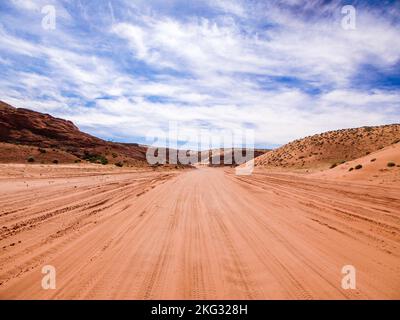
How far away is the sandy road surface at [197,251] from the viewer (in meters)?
A: 4.44

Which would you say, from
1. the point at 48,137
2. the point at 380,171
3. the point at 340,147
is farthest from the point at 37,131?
the point at 380,171

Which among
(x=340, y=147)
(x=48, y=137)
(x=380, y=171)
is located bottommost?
(x=380, y=171)

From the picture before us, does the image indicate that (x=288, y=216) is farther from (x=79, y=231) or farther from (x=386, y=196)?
(x=386, y=196)

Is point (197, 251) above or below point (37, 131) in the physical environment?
below

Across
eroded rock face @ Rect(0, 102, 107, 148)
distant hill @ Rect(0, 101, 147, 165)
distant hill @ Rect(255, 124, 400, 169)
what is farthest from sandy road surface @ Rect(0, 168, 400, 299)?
eroded rock face @ Rect(0, 102, 107, 148)

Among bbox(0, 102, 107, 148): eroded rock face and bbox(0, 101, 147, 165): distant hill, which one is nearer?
bbox(0, 101, 147, 165): distant hill

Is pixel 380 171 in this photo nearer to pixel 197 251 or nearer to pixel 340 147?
pixel 197 251

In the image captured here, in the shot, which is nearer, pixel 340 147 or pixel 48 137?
pixel 340 147

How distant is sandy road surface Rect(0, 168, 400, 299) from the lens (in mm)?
4441

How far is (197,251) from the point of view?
20.0 feet

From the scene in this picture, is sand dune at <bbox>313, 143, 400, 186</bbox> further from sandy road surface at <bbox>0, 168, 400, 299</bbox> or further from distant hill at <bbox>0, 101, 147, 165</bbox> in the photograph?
distant hill at <bbox>0, 101, 147, 165</bbox>

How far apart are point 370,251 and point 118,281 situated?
4672 millimetres

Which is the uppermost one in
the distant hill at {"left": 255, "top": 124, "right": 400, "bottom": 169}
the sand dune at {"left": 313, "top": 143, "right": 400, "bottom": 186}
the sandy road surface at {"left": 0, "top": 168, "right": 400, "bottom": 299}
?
the distant hill at {"left": 255, "top": 124, "right": 400, "bottom": 169}
